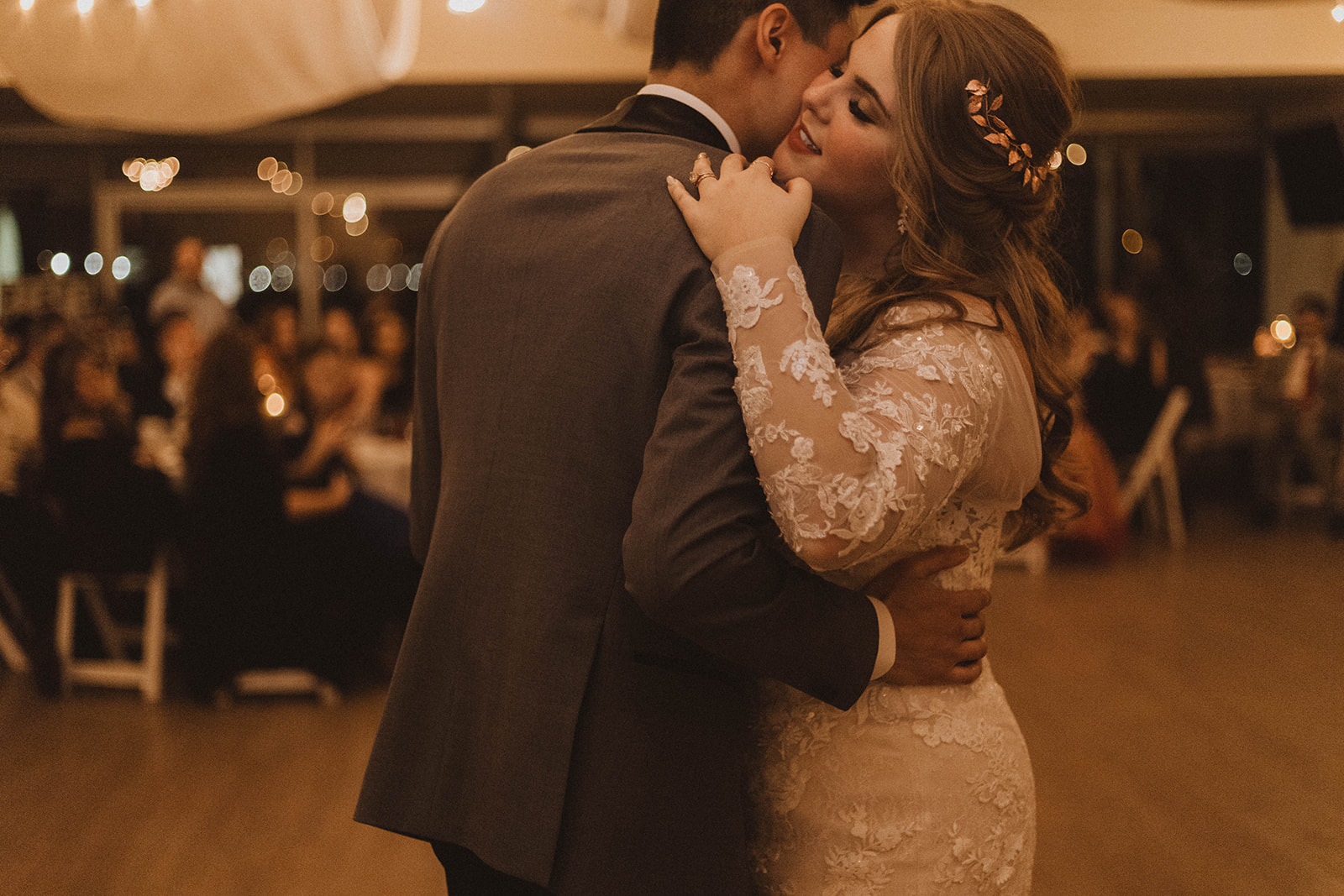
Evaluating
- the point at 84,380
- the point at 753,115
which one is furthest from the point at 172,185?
the point at 753,115

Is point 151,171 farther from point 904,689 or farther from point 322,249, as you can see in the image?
point 904,689

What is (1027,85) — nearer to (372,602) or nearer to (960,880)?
(960,880)

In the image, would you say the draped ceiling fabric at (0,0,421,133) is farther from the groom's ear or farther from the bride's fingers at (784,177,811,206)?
the bride's fingers at (784,177,811,206)

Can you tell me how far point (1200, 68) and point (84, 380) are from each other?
293 inches

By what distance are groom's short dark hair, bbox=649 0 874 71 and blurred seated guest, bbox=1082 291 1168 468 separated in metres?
6.41

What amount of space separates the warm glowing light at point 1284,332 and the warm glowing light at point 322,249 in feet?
27.0

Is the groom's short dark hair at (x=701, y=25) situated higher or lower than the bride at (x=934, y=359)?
higher

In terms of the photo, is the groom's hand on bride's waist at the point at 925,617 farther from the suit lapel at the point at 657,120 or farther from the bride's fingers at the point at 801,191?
the suit lapel at the point at 657,120

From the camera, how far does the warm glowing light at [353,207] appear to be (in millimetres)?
10594

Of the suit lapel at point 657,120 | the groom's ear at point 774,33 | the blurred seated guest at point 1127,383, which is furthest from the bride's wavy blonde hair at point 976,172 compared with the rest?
the blurred seated guest at point 1127,383

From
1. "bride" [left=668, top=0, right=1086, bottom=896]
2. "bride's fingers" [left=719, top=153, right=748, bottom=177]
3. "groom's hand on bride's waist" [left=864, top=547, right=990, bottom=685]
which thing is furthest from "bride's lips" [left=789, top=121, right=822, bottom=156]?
"groom's hand on bride's waist" [left=864, top=547, right=990, bottom=685]

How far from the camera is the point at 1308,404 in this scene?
7324mm

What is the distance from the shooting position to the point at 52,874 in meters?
3.04

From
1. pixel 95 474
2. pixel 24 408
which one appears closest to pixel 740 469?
pixel 95 474
